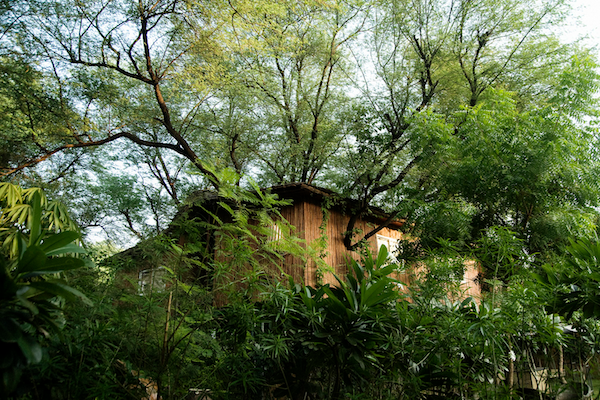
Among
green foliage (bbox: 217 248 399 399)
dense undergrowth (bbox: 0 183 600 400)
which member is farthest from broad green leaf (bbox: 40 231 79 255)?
green foliage (bbox: 217 248 399 399)

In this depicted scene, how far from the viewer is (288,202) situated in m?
3.92

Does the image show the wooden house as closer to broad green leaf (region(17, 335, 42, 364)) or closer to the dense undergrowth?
the dense undergrowth

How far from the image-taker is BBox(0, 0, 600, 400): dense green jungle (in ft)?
7.97

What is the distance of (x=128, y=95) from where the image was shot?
36.9ft

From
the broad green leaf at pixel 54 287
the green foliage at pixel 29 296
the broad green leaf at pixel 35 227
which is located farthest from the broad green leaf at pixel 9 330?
the broad green leaf at pixel 35 227

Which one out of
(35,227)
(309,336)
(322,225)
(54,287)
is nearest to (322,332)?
(309,336)

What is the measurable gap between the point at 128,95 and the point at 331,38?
5.71 metres

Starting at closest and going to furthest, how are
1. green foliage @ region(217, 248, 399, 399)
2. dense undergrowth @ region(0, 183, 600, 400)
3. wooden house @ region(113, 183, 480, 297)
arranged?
dense undergrowth @ region(0, 183, 600, 400), green foliage @ region(217, 248, 399, 399), wooden house @ region(113, 183, 480, 297)

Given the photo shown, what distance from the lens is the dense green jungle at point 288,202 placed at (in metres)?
2.43

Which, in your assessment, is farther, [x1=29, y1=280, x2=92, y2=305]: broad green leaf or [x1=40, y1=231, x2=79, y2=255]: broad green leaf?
[x1=40, y1=231, x2=79, y2=255]: broad green leaf

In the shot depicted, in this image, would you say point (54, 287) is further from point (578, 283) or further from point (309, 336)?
point (578, 283)

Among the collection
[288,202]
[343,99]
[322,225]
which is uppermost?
[343,99]

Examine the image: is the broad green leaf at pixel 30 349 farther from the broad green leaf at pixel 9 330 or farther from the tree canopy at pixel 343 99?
the tree canopy at pixel 343 99

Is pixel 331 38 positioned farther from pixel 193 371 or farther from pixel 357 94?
pixel 193 371
